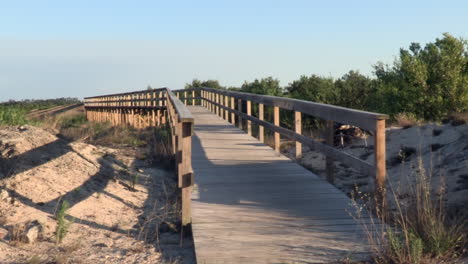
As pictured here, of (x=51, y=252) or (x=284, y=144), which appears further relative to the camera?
(x=284, y=144)

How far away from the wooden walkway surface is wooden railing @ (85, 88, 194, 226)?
1.39 ft

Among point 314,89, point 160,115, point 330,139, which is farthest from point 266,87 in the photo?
point 330,139

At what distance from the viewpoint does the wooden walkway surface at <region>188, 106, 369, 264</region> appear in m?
5.61

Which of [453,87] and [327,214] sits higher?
[453,87]

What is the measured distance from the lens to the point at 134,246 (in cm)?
Answer: 666

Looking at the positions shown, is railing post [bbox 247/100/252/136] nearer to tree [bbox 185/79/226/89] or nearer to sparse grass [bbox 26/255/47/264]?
sparse grass [bbox 26/255/47/264]

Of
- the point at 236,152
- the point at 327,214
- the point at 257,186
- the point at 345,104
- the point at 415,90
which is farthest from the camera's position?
the point at 345,104

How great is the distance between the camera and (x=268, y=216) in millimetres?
6910

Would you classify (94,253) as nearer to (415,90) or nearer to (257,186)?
(257,186)

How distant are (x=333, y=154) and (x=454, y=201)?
5.52 ft

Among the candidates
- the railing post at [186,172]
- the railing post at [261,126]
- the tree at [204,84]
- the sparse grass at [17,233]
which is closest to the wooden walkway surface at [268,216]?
the railing post at [186,172]

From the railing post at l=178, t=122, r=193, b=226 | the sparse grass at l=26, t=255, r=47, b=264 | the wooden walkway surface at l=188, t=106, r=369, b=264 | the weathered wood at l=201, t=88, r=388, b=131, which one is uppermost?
the weathered wood at l=201, t=88, r=388, b=131

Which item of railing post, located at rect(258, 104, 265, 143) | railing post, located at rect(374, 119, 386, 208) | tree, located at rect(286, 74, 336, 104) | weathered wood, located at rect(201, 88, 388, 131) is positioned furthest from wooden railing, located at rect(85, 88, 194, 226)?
tree, located at rect(286, 74, 336, 104)

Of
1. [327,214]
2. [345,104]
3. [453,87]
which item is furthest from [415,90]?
[327,214]
